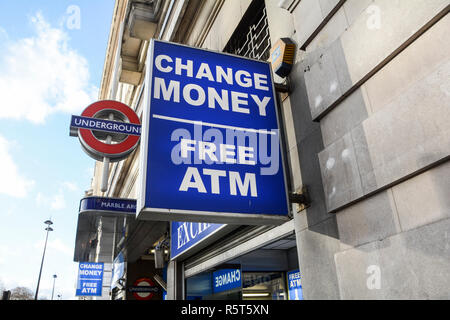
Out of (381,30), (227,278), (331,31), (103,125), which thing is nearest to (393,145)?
(381,30)

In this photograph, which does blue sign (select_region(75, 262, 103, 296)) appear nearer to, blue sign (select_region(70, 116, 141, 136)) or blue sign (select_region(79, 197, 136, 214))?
blue sign (select_region(79, 197, 136, 214))

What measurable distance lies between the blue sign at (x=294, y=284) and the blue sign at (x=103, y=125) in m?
4.97

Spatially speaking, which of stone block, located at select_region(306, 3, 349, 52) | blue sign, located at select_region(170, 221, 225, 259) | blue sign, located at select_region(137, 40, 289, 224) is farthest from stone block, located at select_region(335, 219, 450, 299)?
blue sign, located at select_region(170, 221, 225, 259)

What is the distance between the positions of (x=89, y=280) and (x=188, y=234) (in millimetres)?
12901

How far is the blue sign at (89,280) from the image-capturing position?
1734 cm

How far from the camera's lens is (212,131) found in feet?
12.3

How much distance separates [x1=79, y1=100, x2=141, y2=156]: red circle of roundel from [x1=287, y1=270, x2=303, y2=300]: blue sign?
15.8ft

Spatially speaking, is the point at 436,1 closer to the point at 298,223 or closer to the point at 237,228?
the point at 298,223

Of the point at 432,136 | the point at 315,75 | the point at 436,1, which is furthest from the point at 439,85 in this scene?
the point at 315,75

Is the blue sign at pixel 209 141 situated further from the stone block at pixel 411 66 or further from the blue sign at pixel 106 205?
the blue sign at pixel 106 205

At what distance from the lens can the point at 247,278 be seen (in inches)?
277

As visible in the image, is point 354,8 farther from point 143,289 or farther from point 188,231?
point 143,289

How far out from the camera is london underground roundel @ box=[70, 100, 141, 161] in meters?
8.30

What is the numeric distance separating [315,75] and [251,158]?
1277mm
